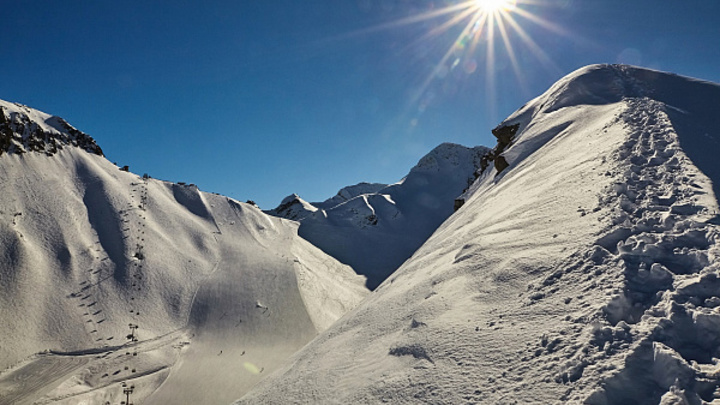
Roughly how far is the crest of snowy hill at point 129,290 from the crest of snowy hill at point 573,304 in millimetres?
15731

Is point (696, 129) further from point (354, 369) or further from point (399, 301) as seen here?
point (354, 369)

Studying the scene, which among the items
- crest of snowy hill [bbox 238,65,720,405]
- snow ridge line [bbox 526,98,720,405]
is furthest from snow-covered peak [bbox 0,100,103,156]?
snow ridge line [bbox 526,98,720,405]

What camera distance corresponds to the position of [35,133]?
3575 cm

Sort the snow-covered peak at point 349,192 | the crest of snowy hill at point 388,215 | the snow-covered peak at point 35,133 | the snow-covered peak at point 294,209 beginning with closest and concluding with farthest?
the snow-covered peak at point 35,133 < the crest of snowy hill at point 388,215 < the snow-covered peak at point 294,209 < the snow-covered peak at point 349,192

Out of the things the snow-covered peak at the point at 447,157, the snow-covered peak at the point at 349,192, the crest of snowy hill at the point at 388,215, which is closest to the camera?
the crest of snowy hill at the point at 388,215

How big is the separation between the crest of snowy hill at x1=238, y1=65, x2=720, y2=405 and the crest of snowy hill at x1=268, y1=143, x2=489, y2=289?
37.0 meters

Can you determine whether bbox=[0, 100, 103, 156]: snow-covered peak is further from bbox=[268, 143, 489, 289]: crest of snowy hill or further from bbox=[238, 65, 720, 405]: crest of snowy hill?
bbox=[238, 65, 720, 405]: crest of snowy hill

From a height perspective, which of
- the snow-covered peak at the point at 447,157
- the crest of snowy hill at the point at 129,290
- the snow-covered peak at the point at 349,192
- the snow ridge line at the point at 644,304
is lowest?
the snow ridge line at the point at 644,304

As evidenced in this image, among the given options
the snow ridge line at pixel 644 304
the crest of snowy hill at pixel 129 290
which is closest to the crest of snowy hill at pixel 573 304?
the snow ridge line at pixel 644 304

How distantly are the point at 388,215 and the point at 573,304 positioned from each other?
74934 millimetres

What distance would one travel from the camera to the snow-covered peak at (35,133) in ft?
107

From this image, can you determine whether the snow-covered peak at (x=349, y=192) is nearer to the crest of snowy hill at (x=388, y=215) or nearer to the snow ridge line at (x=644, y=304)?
the crest of snowy hill at (x=388, y=215)

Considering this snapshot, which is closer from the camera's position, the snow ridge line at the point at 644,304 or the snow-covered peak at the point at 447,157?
the snow ridge line at the point at 644,304

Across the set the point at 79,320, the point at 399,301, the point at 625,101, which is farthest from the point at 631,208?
the point at 79,320
